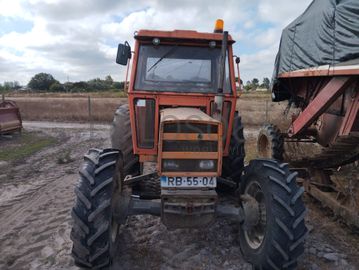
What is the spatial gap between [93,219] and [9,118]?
1269 cm

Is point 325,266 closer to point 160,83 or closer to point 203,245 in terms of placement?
point 203,245

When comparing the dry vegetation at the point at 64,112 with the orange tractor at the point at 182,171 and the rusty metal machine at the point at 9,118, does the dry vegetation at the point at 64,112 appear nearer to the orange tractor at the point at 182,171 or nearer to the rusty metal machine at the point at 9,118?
the rusty metal machine at the point at 9,118

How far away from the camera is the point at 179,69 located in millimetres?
4938

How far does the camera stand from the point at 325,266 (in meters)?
4.13

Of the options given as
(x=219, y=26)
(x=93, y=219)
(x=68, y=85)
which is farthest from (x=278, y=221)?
(x=68, y=85)

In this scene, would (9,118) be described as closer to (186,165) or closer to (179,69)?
(179,69)

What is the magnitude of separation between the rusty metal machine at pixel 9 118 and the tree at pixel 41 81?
6418 centimetres

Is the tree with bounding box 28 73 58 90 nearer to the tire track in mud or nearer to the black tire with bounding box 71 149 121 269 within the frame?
the tire track in mud

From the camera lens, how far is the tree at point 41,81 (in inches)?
3031

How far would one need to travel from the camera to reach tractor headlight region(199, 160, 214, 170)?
3825mm

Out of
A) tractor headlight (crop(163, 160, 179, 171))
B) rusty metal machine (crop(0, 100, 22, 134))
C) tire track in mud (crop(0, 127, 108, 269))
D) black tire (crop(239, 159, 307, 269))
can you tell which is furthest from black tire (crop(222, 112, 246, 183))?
rusty metal machine (crop(0, 100, 22, 134))

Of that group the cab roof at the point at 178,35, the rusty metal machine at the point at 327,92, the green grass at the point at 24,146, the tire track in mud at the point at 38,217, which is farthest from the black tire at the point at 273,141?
the green grass at the point at 24,146

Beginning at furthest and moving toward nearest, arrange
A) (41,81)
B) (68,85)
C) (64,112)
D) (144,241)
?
(41,81) < (68,85) < (64,112) < (144,241)

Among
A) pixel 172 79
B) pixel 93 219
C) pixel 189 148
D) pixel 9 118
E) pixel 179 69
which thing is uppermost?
pixel 179 69
